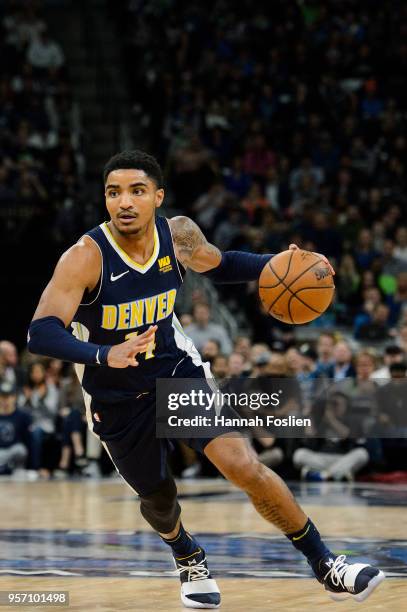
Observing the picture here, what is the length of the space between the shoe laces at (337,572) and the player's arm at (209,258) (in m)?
1.47

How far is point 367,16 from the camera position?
1888 centimetres

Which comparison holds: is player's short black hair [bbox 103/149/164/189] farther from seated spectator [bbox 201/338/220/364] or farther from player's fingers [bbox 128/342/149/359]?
seated spectator [bbox 201/338/220/364]

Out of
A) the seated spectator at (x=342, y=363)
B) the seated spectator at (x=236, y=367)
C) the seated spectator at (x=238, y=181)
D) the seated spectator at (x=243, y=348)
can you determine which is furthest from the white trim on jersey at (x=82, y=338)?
the seated spectator at (x=238, y=181)

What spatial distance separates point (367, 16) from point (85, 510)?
11.5 meters

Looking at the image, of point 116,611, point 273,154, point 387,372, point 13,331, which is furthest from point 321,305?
point 273,154

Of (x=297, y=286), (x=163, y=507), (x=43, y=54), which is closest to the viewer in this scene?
(x=163, y=507)

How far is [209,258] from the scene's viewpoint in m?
5.95

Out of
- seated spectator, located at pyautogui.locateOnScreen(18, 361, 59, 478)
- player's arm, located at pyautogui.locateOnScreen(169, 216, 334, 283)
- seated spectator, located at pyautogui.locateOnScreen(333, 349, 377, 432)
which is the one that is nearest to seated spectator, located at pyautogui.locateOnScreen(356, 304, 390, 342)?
seated spectator, located at pyautogui.locateOnScreen(333, 349, 377, 432)

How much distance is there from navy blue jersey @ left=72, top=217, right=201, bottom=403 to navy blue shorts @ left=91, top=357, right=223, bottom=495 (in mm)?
63

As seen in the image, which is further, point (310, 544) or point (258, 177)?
point (258, 177)

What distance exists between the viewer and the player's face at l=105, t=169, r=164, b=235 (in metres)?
5.46

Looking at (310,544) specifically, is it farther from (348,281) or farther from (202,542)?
(348,281)

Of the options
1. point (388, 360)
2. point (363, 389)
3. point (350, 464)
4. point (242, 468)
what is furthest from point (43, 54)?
point (242, 468)

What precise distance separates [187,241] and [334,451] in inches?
283
